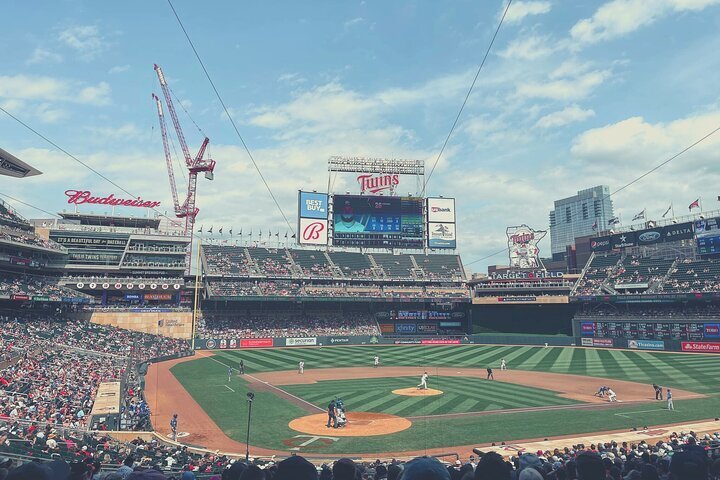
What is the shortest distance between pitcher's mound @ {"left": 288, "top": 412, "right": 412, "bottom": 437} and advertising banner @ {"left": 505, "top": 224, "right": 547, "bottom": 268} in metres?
73.9

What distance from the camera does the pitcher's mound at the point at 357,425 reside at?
24.7 meters

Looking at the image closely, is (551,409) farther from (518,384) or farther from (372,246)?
(372,246)

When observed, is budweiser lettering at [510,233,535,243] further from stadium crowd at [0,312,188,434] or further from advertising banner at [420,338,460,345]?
stadium crowd at [0,312,188,434]

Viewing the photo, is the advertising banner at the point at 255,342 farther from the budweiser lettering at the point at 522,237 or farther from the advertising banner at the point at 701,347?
the budweiser lettering at the point at 522,237

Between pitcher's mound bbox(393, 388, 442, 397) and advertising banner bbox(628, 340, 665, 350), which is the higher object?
advertising banner bbox(628, 340, 665, 350)

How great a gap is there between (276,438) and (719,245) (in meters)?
68.3

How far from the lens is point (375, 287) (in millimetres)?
87000

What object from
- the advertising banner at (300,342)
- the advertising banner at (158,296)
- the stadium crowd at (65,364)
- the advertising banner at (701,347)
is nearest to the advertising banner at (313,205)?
the advertising banner at (300,342)

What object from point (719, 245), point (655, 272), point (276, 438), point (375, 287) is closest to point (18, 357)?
point (276, 438)

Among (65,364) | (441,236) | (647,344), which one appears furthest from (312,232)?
(647,344)

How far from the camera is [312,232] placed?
84.8 m

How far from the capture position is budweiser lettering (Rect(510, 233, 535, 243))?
94438mm

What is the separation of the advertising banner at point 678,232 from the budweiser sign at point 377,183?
44.9m

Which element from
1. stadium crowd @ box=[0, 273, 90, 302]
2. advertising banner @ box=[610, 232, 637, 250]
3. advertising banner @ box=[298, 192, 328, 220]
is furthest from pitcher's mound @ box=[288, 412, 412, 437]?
advertising banner @ box=[610, 232, 637, 250]
